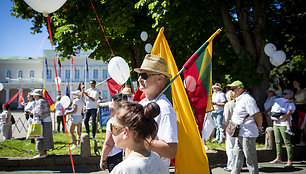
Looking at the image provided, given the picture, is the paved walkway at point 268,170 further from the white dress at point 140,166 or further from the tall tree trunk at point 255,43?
→ the white dress at point 140,166

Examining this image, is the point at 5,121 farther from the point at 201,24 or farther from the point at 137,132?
the point at 137,132

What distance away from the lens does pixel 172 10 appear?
8578 millimetres

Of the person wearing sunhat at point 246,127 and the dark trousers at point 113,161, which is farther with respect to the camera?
the person wearing sunhat at point 246,127

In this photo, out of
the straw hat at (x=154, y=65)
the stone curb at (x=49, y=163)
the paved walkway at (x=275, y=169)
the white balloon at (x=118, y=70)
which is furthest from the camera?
the stone curb at (x=49, y=163)

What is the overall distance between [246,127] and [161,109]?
3.17 meters

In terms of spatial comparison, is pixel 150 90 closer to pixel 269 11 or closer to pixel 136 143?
pixel 136 143

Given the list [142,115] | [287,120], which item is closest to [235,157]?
[287,120]

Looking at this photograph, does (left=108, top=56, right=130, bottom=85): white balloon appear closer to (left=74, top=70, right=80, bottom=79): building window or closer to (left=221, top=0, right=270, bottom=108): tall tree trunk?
(left=221, top=0, right=270, bottom=108): tall tree trunk

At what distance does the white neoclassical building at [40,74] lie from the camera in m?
64.2

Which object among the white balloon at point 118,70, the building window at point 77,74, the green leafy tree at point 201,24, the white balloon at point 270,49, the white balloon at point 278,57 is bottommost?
the white balloon at point 118,70

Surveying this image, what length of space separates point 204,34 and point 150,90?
10683 mm

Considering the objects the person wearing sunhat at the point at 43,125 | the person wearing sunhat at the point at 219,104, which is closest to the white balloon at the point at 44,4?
the person wearing sunhat at the point at 43,125

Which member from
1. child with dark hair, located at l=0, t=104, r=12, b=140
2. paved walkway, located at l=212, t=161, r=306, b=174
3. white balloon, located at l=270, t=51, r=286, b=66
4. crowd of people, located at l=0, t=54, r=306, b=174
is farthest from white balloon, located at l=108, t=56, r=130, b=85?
child with dark hair, located at l=0, t=104, r=12, b=140

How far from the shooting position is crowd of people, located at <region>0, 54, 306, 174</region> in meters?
1.84
